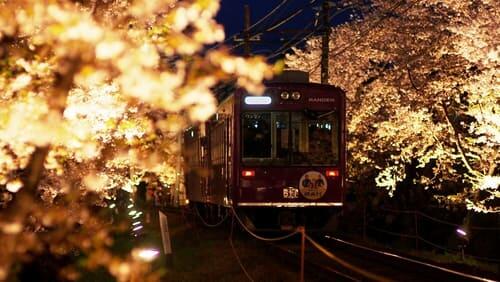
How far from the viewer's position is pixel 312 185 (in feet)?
55.4

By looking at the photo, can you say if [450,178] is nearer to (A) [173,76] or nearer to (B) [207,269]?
(B) [207,269]

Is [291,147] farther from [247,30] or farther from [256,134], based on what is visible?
[247,30]

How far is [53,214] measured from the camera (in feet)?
15.2

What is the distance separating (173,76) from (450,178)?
18413mm

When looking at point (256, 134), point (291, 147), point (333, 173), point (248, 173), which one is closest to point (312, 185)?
point (333, 173)

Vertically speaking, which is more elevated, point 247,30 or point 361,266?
point 247,30

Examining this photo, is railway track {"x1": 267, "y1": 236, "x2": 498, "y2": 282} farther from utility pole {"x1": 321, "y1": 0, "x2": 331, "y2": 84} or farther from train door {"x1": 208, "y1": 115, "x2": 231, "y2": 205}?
utility pole {"x1": 321, "y1": 0, "x2": 331, "y2": 84}

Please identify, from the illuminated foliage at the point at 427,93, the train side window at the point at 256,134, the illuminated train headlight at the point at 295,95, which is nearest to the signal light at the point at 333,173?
the train side window at the point at 256,134

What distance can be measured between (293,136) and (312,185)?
114cm

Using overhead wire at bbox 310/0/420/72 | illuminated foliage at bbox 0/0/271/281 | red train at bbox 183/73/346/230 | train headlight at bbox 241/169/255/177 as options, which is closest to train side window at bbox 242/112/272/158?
red train at bbox 183/73/346/230

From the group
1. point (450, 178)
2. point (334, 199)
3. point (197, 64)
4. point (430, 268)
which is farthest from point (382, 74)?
point (197, 64)

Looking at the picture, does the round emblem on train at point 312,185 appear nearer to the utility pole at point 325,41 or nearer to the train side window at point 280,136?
the train side window at point 280,136

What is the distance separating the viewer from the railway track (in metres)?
12.3

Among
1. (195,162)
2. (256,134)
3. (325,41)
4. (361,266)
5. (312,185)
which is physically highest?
(325,41)
